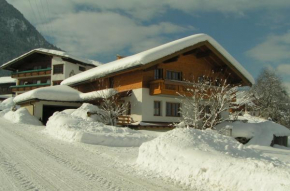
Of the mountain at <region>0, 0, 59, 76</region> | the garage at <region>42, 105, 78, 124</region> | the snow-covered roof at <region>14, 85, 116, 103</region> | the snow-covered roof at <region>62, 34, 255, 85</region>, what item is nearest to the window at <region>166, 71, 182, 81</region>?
the snow-covered roof at <region>62, 34, 255, 85</region>

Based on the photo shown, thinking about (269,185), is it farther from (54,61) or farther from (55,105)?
(54,61)

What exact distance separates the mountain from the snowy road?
363ft

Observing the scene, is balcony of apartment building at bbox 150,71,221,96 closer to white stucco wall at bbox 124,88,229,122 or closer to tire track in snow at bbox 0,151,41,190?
white stucco wall at bbox 124,88,229,122

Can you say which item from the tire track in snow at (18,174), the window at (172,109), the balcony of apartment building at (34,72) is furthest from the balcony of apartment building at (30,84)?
the tire track in snow at (18,174)

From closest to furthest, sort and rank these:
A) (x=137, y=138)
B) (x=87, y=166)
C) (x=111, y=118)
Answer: (x=87, y=166) < (x=137, y=138) < (x=111, y=118)

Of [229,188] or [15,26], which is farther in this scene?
[15,26]

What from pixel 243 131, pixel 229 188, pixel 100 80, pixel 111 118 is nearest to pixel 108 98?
pixel 111 118

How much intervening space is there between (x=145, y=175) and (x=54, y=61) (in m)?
38.8

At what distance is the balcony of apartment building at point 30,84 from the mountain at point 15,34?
228 feet

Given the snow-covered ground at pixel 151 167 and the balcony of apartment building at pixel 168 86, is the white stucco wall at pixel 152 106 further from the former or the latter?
the snow-covered ground at pixel 151 167

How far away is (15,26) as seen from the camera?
125500 millimetres

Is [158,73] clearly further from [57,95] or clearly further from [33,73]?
[33,73]

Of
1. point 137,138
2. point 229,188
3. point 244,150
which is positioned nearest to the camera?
point 229,188

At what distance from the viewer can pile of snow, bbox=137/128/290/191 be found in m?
5.17
